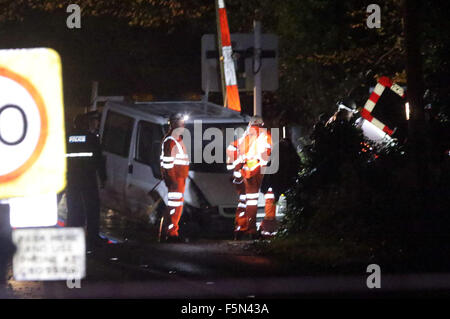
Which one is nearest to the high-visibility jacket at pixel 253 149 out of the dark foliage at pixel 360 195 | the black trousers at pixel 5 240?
the dark foliage at pixel 360 195

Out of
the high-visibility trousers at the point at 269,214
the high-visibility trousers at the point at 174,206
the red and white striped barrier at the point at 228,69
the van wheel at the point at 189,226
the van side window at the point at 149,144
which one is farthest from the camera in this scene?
the red and white striped barrier at the point at 228,69

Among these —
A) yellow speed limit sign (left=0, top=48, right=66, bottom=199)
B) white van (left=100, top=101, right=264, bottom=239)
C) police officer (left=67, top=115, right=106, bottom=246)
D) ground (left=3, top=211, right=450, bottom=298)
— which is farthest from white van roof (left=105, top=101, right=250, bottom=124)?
yellow speed limit sign (left=0, top=48, right=66, bottom=199)

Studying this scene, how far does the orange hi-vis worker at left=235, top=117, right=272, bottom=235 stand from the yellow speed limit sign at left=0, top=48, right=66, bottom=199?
10.7m

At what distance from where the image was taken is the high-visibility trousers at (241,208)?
13.5 metres

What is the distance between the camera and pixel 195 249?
12.3 metres

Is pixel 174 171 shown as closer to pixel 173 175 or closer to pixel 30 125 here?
pixel 173 175

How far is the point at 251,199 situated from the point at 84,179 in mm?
2657

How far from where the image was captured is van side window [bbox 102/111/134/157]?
15281 mm

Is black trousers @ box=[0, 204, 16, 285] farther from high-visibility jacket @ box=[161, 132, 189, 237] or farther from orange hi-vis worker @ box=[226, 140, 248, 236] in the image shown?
orange hi-vis worker @ box=[226, 140, 248, 236]

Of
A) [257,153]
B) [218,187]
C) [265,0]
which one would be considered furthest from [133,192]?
[265,0]

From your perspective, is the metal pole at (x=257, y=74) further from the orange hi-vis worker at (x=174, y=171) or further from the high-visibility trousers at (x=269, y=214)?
the orange hi-vis worker at (x=174, y=171)

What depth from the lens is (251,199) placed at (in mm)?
13469

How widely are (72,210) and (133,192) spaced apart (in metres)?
3.01
